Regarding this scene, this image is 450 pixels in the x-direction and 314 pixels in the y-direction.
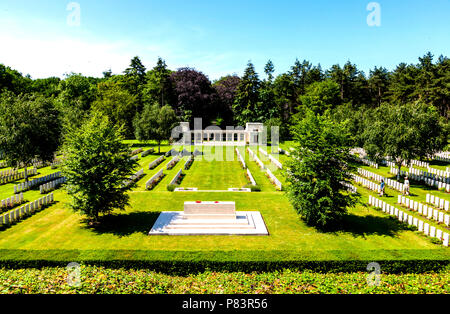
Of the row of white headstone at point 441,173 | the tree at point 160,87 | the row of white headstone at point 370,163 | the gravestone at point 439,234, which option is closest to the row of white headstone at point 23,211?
the gravestone at point 439,234

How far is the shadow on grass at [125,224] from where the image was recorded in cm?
1933

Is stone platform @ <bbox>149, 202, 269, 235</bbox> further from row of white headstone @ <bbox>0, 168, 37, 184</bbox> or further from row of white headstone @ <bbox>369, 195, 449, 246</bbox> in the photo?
row of white headstone @ <bbox>0, 168, 37, 184</bbox>

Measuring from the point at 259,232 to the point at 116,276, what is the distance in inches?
368

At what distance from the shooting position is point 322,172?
19.2 m

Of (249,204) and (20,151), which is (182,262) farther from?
(20,151)

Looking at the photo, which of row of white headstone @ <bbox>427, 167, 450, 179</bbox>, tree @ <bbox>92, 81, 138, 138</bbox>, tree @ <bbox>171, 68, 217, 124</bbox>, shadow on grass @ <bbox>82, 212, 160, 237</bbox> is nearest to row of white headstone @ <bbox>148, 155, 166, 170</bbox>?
tree @ <bbox>92, 81, 138, 138</bbox>

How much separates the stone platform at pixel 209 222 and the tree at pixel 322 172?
341cm

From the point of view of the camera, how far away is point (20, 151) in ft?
101

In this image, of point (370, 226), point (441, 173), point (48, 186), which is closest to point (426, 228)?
point (370, 226)

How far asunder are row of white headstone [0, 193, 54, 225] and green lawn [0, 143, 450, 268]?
61 cm

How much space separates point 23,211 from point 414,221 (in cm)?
2783

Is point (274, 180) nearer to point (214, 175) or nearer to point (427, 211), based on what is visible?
point (214, 175)

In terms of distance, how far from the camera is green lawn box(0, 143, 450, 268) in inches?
564

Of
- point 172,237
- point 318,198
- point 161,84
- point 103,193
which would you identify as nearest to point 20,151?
point 103,193
